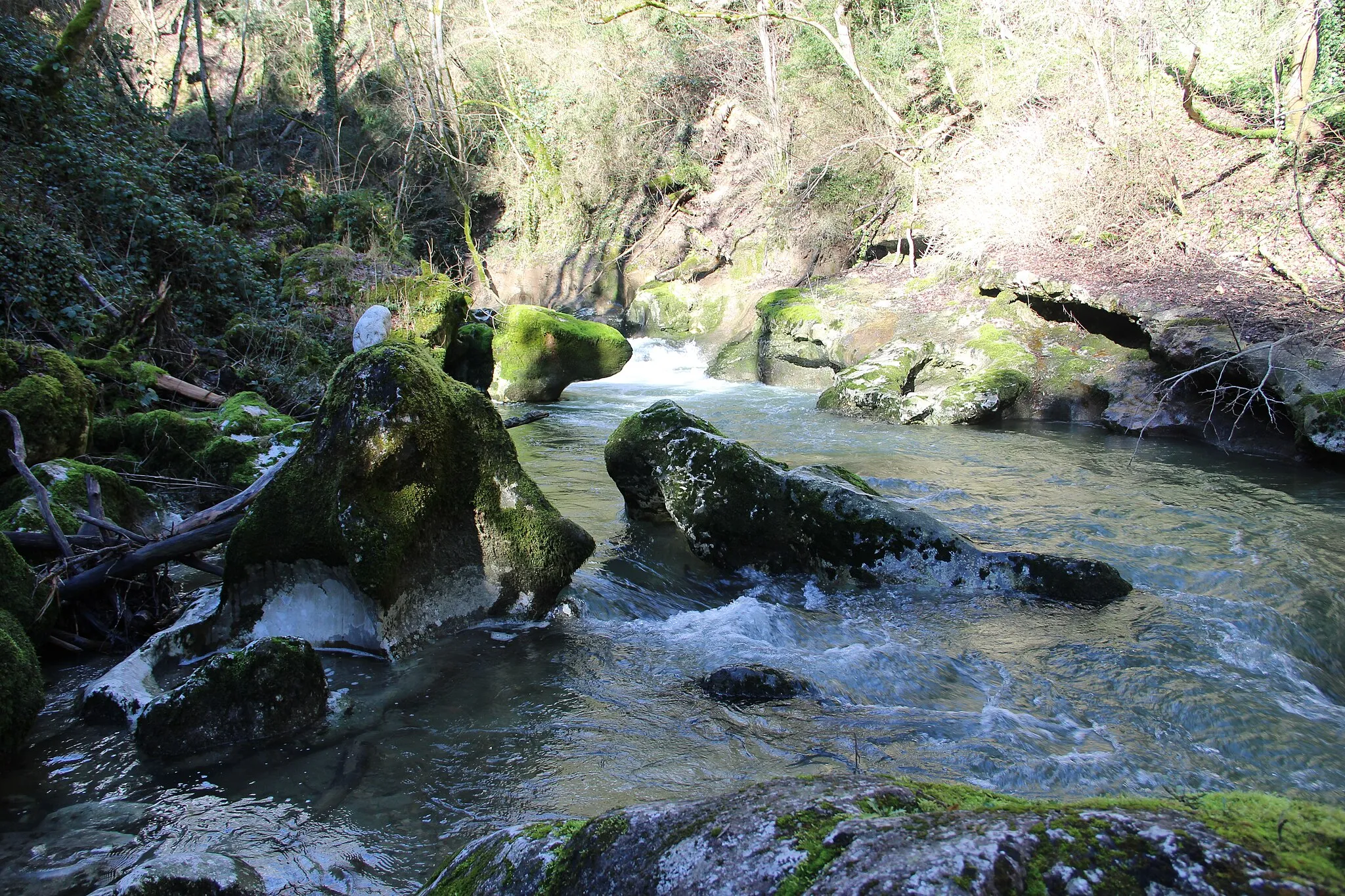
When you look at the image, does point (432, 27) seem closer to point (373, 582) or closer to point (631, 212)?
point (631, 212)

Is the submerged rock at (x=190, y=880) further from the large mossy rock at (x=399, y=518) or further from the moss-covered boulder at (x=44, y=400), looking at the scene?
the moss-covered boulder at (x=44, y=400)

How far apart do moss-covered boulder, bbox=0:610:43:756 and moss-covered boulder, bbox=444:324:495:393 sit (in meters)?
10.1

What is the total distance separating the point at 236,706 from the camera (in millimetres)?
3391

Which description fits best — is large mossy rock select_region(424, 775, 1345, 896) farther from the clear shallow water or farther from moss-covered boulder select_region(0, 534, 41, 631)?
moss-covered boulder select_region(0, 534, 41, 631)

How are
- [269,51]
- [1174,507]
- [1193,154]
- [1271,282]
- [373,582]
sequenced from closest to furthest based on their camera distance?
[373,582] → [1174,507] → [1271,282] → [1193,154] → [269,51]

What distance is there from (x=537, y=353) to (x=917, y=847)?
13.4 metres

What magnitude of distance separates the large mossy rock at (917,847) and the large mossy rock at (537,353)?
12.8 metres

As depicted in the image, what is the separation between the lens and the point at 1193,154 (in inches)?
498

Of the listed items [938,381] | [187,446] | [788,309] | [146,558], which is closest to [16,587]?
[146,558]

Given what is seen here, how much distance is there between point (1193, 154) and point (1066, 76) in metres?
3.40

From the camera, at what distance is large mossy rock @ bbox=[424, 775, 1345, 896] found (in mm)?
1178

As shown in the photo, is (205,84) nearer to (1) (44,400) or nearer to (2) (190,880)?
(1) (44,400)

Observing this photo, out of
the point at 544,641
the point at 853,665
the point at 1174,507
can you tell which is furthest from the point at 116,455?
the point at 1174,507

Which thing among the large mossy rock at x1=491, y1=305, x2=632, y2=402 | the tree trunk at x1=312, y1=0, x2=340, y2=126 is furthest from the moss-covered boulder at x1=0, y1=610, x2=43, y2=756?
the tree trunk at x1=312, y1=0, x2=340, y2=126
